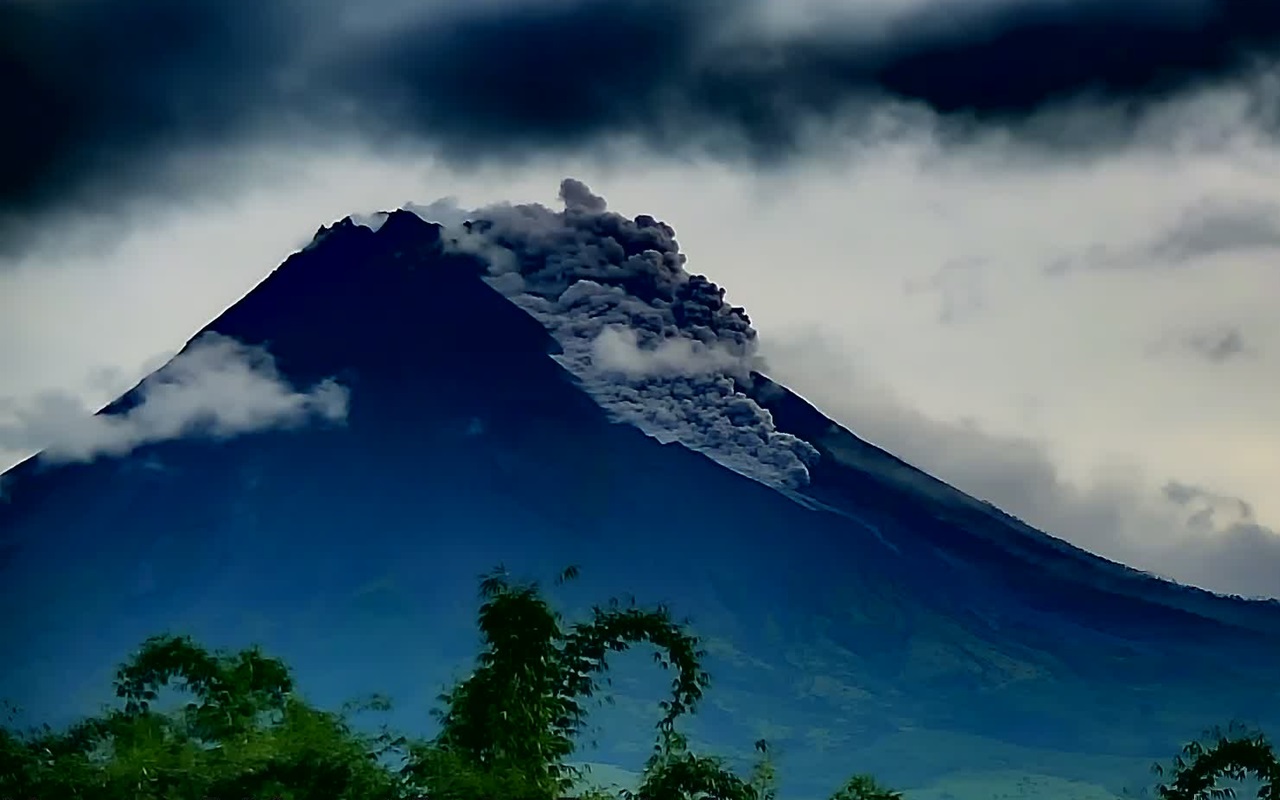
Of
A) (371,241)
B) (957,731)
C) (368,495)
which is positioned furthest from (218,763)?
(371,241)

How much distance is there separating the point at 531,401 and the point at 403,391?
13501mm

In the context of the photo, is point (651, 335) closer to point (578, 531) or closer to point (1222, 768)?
point (578, 531)

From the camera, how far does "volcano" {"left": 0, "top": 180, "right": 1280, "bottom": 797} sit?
131000 millimetres

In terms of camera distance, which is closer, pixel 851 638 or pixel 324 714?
pixel 324 714

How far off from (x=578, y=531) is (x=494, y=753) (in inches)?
5386

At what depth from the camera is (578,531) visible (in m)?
146

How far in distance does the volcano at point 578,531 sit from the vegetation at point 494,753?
370 feet

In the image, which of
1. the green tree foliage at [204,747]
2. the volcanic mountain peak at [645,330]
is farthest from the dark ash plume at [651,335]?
the green tree foliage at [204,747]

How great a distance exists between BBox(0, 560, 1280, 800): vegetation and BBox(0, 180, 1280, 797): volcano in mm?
112824

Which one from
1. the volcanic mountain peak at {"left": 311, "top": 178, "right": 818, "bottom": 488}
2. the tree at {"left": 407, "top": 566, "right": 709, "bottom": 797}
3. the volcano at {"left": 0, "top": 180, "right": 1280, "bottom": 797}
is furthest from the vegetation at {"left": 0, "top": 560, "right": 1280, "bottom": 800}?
the volcanic mountain peak at {"left": 311, "top": 178, "right": 818, "bottom": 488}

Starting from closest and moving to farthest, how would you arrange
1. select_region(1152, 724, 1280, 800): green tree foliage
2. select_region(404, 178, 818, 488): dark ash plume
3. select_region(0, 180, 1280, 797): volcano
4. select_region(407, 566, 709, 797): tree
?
select_region(407, 566, 709, 797): tree
select_region(1152, 724, 1280, 800): green tree foliage
select_region(0, 180, 1280, 797): volcano
select_region(404, 178, 818, 488): dark ash plume

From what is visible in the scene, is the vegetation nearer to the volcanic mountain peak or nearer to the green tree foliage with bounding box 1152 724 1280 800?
the green tree foliage with bounding box 1152 724 1280 800

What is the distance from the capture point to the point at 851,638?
132875 millimetres

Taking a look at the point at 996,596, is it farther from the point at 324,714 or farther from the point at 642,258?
the point at 324,714
